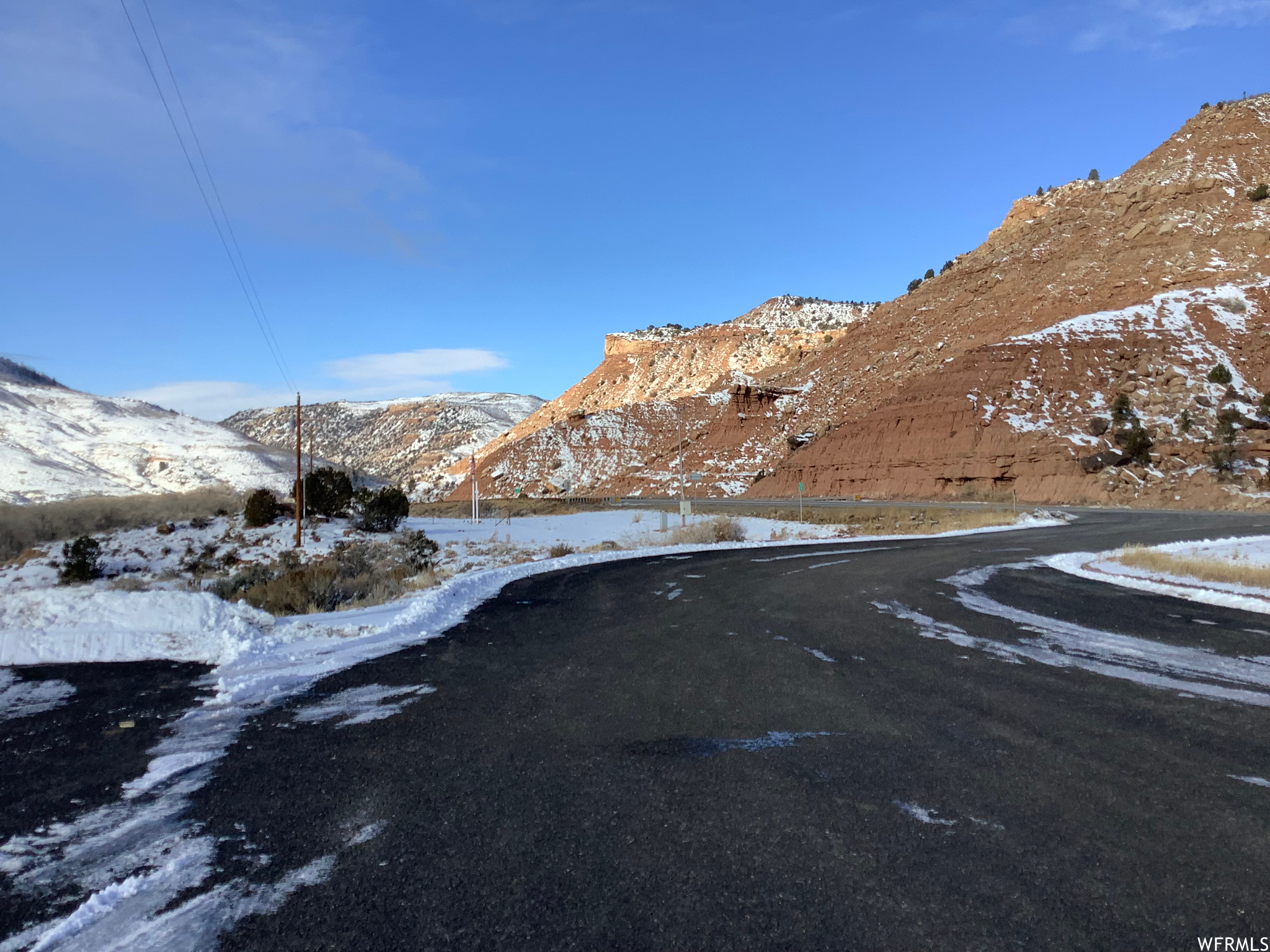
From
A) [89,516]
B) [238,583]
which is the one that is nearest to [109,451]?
[89,516]

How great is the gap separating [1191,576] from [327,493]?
30.0 m

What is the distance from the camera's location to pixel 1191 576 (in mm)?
14492

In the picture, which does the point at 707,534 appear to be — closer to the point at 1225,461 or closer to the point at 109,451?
the point at 1225,461

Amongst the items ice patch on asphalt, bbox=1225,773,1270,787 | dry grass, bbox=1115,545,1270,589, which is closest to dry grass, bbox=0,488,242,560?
ice patch on asphalt, bbox=1225,773,1270,787

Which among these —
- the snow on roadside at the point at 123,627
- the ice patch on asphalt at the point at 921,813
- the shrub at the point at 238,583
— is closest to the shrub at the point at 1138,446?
the shrub at the point at 238,583

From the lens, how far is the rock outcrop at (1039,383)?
46.8 metres

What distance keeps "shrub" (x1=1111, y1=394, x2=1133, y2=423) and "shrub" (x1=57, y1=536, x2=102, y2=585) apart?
169ft

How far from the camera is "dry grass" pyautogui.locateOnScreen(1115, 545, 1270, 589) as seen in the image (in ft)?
44.2

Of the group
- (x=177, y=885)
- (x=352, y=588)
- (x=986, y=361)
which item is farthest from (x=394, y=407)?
(x=177, y=885)

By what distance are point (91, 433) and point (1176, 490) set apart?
87.7 meters

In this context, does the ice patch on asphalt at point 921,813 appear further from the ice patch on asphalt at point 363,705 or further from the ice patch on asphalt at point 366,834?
the ice patch on asphalt at point 363,705

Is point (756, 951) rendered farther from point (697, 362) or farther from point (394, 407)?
point (394, 407)

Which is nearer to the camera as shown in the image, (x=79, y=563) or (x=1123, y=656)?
(x=1123, y=656)

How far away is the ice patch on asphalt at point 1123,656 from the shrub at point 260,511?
25207 millimetres
